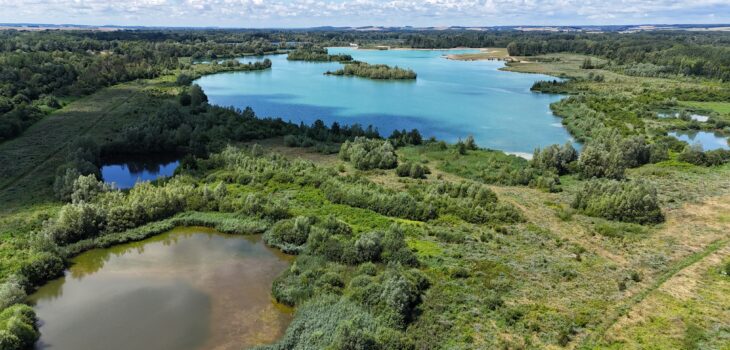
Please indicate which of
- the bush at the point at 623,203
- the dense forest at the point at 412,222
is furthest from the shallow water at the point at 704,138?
the bush at the point at 623,203

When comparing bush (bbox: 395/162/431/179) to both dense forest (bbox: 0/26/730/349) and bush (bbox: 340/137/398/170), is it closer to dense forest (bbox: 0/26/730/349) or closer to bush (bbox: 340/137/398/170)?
dense forest (bbox: 0/26/730/349)

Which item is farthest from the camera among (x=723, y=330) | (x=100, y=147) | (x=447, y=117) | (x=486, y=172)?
(x=447, y=117)

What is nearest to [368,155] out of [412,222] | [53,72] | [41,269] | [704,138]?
[412,222]

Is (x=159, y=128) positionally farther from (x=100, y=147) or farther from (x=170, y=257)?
(x=170, y=257)

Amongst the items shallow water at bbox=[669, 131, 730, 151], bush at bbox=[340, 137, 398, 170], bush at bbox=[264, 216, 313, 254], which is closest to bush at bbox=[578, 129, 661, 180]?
shallow water at bbox=[669, 131, 730, 151]

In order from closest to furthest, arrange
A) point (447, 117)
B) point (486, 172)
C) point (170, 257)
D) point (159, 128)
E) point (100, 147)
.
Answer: point (170, 257) < point (486, 172) < point (100, 147) < point (159, 128) < point (447, 117)

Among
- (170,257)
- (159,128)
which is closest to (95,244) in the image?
(170,257)
